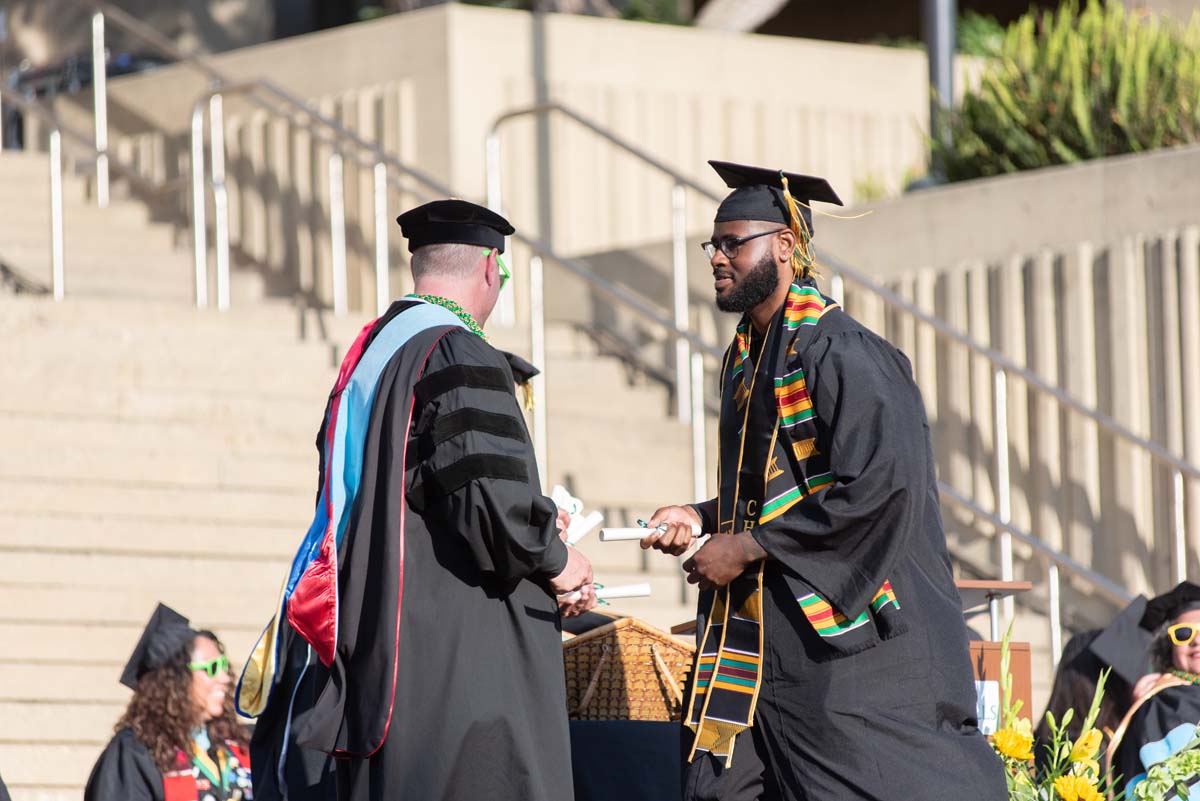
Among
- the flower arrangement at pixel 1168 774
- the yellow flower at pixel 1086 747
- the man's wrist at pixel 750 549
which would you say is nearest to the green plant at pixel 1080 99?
the flower arrangement at pixel 1168 774

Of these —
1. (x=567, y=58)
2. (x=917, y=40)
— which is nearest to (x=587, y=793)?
(x=567, y=58)

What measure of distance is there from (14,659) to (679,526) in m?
3.39

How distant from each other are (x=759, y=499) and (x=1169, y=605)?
7.83ft

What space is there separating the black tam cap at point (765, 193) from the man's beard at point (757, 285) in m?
0.10

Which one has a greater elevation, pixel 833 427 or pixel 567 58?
pixel 567 58

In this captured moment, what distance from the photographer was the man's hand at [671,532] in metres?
4.77

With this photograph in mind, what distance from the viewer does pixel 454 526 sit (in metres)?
4.69

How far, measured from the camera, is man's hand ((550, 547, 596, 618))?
15.9 ft

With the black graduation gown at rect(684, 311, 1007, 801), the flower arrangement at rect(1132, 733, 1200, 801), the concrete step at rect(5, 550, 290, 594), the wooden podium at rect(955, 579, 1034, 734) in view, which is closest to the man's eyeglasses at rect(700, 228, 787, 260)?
the black graduation gown at rect(684, 311, 1007, 801)

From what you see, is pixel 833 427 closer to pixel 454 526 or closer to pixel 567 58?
pixel 454 526

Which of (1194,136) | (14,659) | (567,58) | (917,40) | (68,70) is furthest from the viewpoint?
(917,40)

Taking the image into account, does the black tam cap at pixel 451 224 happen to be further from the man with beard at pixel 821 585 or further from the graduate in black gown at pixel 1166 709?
the graduate in black gown at pixel 1166 709

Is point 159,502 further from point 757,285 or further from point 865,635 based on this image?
point 865,635

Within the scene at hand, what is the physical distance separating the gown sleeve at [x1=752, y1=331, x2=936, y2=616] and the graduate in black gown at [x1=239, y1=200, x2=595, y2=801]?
0.61 metres
